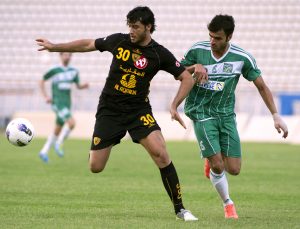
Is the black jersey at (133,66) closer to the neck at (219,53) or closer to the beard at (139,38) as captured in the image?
the beard at (139,38)

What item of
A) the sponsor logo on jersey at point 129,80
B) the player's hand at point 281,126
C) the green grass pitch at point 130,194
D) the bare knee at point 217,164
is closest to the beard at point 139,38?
the sponsor logo on jersey at point 129,80

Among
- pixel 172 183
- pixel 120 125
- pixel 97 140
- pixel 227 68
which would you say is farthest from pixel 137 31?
pixel 172 183

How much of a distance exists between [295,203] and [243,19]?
21.0 metres

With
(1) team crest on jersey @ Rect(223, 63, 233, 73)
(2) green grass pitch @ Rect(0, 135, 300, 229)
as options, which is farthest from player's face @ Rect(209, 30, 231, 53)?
(2) green grass pitch @ Rect(0, 135, 300, 229)

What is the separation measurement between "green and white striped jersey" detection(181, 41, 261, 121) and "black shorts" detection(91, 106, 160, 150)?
0.65 m

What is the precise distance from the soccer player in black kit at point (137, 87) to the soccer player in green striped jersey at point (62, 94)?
9427mm

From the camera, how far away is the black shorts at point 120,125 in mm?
8641

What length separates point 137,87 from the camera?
866 cm

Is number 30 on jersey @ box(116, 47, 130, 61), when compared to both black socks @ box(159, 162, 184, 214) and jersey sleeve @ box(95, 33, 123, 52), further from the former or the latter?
black socks @ box(159, 162, 184, 214)

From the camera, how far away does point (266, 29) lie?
30.5 metres

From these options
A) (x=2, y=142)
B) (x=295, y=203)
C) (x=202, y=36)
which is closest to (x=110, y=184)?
(x=295, y=203)

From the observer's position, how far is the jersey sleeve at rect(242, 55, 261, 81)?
8930 mm

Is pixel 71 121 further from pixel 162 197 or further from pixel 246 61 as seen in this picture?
pixel 246 61

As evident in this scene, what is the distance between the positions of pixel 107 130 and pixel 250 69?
173 cm
